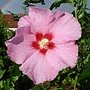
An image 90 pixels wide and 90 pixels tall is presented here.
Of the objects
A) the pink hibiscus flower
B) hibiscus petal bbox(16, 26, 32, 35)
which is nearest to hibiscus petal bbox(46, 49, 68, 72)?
the pink hibiscus flower

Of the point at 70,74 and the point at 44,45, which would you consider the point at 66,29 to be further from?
the point at 70,74

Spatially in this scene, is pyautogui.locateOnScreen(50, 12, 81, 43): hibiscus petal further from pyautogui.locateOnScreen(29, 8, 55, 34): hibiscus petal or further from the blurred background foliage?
the blurred background foliage

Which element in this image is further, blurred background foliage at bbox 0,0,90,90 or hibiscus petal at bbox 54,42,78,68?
blurred background foliage at bbox 0,0,90,90

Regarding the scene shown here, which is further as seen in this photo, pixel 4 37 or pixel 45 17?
pixel 4 37

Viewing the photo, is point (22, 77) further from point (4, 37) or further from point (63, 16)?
point (4, 37)

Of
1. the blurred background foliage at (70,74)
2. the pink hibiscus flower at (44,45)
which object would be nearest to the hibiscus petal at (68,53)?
the pink hibiscus flower at (44,45)

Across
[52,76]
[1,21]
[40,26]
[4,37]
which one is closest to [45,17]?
[40,26]

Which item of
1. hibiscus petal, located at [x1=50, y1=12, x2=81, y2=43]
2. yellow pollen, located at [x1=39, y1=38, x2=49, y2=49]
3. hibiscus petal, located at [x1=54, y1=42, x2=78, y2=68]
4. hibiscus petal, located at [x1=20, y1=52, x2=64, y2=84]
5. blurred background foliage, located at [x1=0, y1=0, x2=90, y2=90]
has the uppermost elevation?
hibiscus petal, located at [x1=50, y1=12, x2=81, y2=43]

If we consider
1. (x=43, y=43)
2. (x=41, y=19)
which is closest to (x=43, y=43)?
(x=43, y=43)

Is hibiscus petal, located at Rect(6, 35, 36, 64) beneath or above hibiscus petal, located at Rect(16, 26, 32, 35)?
beneath
